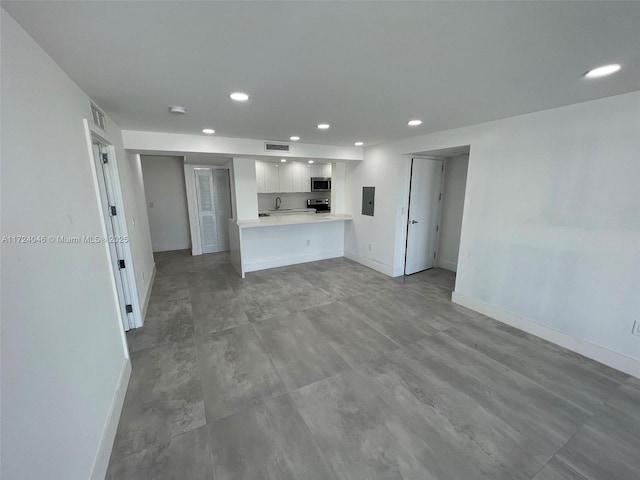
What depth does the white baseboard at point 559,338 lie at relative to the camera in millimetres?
2256

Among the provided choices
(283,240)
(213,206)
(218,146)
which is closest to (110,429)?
(218,146)

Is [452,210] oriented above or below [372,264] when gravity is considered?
above

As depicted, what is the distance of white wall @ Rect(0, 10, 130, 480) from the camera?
94 centimetres

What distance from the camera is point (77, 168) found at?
168 centimetres

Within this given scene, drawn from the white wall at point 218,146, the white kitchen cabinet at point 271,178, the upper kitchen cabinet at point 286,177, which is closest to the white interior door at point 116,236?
the white wall at point 218,146

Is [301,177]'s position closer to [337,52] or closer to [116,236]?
[116,236]

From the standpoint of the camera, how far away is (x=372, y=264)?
5066 mm

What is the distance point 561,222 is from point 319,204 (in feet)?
19.9

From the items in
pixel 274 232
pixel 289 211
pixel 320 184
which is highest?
pixel 320 184

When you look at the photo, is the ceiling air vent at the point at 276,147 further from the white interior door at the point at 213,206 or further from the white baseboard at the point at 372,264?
the white baseboard at the point at 372,264

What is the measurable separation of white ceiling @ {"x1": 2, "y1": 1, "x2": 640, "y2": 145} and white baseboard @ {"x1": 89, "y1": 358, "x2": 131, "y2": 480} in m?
2.17

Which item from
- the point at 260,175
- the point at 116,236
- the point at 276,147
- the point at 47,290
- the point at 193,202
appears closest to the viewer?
the point at 47,290

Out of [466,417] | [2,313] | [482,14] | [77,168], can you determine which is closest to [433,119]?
[482,14]

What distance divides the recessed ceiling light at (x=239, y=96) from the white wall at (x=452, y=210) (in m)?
4.00
